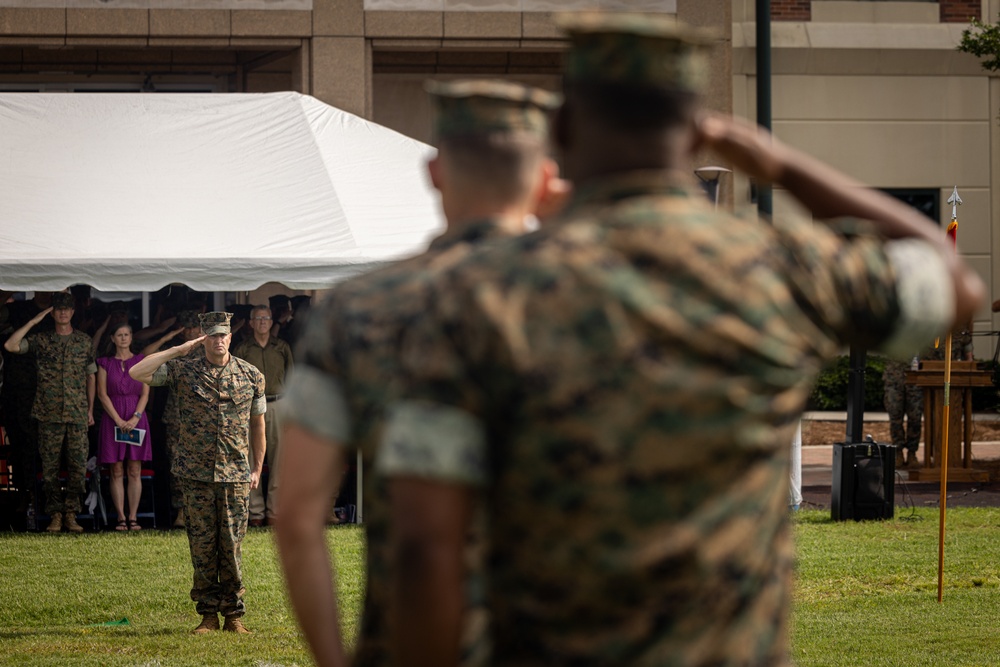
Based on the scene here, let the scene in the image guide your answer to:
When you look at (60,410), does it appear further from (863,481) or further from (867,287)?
(867,287)

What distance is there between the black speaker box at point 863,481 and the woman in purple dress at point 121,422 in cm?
699

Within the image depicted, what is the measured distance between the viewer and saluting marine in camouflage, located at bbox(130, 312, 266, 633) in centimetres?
971

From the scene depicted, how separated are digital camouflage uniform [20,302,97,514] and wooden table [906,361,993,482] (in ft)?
31.7

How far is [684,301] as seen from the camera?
226cm

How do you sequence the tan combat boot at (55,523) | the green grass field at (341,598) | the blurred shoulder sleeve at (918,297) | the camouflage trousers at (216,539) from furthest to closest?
the tan combat boot at (55,523) < the camouflage trousers at (216,539) < the green grass field at (341,598) < the blurred shoulder sleeve at (918,297)

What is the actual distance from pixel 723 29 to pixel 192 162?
30.6 feet

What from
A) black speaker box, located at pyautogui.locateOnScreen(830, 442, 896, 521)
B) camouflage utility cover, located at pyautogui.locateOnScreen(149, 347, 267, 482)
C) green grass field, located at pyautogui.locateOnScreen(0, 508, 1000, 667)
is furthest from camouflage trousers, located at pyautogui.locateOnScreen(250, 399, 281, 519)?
black speaker box, located at pyautogui.locateOnScreen(830, 442, 896, 521)

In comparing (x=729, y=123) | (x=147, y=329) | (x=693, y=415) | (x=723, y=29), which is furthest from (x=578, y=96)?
(x=723, y=29)

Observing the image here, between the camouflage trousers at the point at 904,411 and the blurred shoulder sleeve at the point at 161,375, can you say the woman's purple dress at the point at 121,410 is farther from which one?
the camouflage trousers at the point at 904,411

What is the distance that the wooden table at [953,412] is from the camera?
57.5 ft

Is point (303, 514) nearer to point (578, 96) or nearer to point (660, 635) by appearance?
point (660, 635)

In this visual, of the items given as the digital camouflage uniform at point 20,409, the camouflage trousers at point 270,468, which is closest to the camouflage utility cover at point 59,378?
the digital camouflage uniform at point 20,409

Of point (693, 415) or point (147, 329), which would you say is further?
point (147, 329)

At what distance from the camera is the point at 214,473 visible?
9.71 metres
